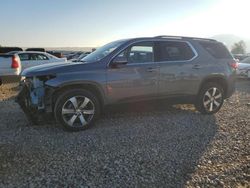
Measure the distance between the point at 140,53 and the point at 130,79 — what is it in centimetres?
66

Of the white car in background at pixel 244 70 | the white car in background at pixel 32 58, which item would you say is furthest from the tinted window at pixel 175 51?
the white car in background at pixel 32 58

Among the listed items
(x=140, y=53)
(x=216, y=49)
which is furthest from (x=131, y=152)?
(x=216, y=49)

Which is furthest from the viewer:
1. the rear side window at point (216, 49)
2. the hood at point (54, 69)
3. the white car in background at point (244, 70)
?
the white car in background at point (244, 70)

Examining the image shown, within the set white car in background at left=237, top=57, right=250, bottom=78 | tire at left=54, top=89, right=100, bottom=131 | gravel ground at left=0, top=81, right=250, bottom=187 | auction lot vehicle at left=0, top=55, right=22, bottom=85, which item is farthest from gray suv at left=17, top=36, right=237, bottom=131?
white car in background at left=237, top=57, right=250, bottom=78

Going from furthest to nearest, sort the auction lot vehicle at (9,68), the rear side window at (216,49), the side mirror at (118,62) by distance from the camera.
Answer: the auction lot vehicle at (9,68)
the rear side window at (216,49)
the side mirror at (118,62)

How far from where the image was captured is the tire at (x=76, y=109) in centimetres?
600

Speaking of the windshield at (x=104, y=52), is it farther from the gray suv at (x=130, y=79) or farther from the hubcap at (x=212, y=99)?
the hubcap at (x=212, y=99)

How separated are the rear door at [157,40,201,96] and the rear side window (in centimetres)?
44

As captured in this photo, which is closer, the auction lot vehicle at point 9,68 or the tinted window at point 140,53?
the tinted window at point 140,53

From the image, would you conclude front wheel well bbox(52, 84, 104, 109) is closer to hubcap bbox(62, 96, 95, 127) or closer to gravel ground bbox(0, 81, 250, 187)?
hubcap bbox(62, 96, 95, 127)

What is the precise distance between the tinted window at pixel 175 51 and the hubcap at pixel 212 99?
1028 mm

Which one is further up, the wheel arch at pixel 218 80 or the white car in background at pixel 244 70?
the wheel arch at pixel 218 80

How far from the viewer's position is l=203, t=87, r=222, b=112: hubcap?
301 inches

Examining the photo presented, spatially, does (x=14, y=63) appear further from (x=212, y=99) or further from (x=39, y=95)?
(x=212, y=99)
